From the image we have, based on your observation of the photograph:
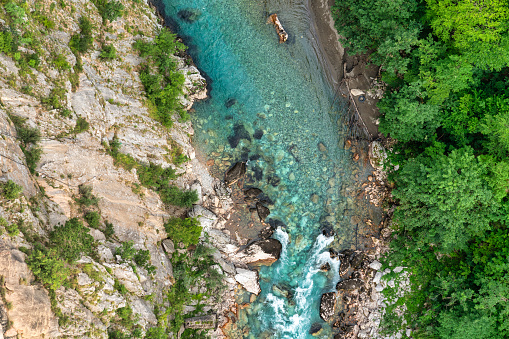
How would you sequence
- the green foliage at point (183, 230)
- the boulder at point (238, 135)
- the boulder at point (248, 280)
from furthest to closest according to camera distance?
1. the boulder at point (238, 135)
2. the boulder at point (248, 280)
3. the green foliage at point (183, 230)

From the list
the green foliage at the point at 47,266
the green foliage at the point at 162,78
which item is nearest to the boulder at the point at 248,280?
the green foliage at the point at 47,266

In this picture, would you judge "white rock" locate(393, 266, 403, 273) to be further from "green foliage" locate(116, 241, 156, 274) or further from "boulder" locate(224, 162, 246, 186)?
"green foliage" locate(116, 241, 156, 274)

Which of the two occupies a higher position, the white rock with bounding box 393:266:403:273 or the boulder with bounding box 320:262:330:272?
the boulder with bounding box 320:262:330:272

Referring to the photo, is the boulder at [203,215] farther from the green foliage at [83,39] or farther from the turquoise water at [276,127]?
the green foliage at [83,39]

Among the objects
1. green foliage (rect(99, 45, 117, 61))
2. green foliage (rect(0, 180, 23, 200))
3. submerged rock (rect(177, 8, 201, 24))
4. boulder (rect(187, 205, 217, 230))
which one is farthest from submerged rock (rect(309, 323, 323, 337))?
submerged rock (rect(177, 8, 201, 24))

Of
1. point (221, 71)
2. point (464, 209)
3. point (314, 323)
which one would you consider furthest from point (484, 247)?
point (221, 71)

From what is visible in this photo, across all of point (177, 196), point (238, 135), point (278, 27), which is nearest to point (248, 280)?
point (177, 196)

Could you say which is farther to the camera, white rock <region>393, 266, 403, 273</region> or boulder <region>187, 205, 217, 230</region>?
white rock <region>393, 266, 403, 273</region>
